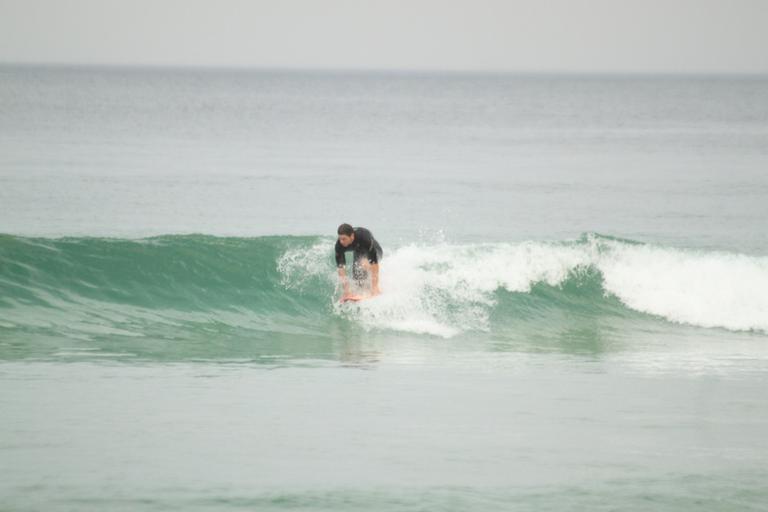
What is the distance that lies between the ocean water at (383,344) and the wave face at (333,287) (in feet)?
0.17

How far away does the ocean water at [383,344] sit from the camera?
841 centimetres

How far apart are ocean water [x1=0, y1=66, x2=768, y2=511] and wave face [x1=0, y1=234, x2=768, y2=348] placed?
0.05 metres

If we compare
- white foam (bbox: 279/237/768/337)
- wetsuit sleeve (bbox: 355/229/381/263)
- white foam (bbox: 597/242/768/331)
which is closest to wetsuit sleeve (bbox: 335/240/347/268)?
wetsuit sleeve (bbox: 355/229/381/263)

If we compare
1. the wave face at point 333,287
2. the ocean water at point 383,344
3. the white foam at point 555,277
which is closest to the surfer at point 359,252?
the ocean water at point 383,344

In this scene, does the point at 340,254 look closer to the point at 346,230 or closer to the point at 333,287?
the point at 346,230

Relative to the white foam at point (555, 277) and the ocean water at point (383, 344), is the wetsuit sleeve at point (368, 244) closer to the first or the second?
the ocean water at point (383, 344)

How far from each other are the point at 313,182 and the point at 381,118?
50433 mm

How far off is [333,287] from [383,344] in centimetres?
347

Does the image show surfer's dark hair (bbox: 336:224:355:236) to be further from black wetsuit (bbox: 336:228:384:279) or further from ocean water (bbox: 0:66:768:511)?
ocean water (bbox: 0:66:768:511)

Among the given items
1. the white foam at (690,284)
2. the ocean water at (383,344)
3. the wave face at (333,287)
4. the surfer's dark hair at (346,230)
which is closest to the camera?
the ocean water at (383,344)

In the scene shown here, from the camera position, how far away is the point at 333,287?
17656mm

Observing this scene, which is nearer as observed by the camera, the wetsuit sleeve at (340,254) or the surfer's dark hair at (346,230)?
the surfer's dark hair at (346,230)

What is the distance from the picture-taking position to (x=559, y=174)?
139 feet

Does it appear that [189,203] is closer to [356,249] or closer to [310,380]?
[356,249]
